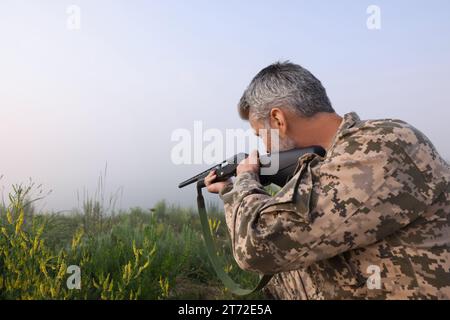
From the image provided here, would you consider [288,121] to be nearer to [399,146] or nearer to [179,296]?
[399,146]

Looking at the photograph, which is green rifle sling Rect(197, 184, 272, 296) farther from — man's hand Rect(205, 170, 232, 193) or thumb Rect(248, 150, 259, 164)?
thumb Rect(248, 150, 259, 164)

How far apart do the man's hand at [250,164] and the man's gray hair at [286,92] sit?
245 mm

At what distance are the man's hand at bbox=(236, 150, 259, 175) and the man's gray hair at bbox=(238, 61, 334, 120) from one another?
0.25 meters

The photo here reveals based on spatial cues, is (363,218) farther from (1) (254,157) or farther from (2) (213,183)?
(2) (213,183)

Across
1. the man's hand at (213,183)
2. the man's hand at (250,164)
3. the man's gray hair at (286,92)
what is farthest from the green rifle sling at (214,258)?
the man's gray hair at (286,92)

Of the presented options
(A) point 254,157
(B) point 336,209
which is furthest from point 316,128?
(B) point 336,209

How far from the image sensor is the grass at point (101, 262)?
379 cm

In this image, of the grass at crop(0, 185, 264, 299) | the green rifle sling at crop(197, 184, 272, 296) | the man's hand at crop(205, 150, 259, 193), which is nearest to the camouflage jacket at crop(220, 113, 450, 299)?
the man's hand at crop(205, 150, 259, 193)

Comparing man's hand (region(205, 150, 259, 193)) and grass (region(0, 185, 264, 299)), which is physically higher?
man's hand (region(205, 150, 259, 193))

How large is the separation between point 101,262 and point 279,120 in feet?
8.43

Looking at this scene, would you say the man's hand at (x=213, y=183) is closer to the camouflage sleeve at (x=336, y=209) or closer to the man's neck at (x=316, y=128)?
the man's neck at (x=316, y=128)

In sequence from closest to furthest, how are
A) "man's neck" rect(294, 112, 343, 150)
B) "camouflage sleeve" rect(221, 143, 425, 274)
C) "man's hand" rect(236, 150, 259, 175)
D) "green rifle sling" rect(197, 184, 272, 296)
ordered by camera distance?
"camouflage sleeve" rect(221, 143, 425, 274) → "man's neck" rect(294, 112, 343, 150) → "man's hand" rect(236, 150, 259, 175) → "green rifle sling" rect(197, 184, 272, 296)

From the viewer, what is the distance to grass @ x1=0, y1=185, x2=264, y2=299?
12.4ft
